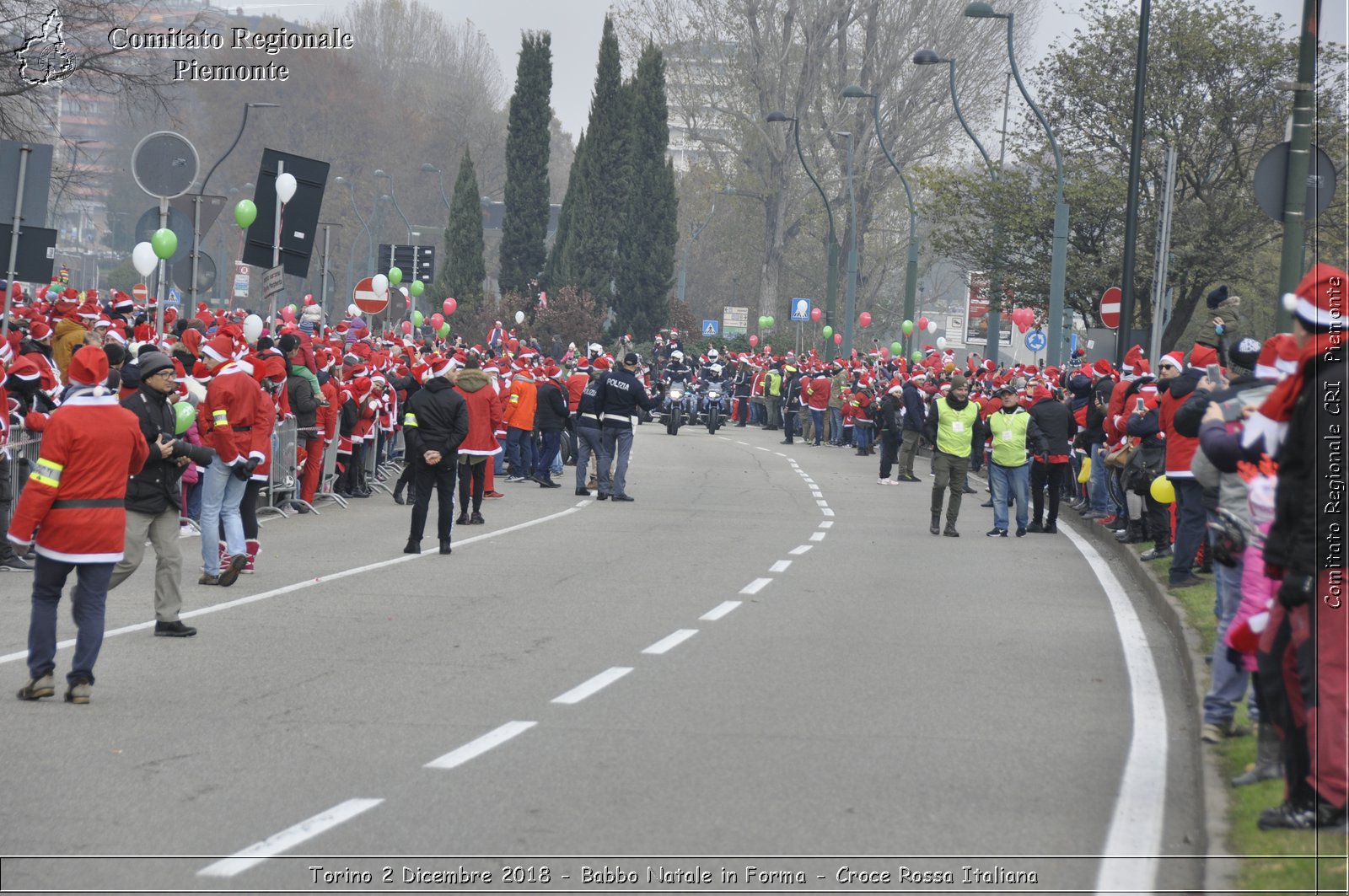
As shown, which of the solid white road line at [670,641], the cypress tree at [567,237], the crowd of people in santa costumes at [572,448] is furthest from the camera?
the cypress tree at [567,237]

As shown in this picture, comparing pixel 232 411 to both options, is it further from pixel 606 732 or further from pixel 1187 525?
pixel 1187 525

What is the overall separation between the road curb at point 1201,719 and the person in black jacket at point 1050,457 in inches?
91.4

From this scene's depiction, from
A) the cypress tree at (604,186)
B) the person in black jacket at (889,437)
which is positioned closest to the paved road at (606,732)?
the person in black jacket at (889,437)

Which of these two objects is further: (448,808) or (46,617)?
(46,617)

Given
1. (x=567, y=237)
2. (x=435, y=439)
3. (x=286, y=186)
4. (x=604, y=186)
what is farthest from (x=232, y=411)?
(x=567, y=237)

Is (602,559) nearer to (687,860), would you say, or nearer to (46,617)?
(46,617)

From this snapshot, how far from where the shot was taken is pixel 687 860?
6.08 m

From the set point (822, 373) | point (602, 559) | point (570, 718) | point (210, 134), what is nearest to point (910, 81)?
point (822, 373)

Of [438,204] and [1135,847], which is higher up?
[438,204]

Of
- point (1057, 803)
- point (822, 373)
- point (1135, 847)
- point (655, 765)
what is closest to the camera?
point (1135, 847)

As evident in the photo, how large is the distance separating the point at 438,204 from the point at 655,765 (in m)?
92.6

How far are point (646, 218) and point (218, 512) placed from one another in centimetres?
5535

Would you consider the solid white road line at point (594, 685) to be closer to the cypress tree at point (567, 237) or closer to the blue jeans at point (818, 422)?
the blue jeans at point (818, 422)

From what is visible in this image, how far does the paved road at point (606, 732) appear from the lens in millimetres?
6215
